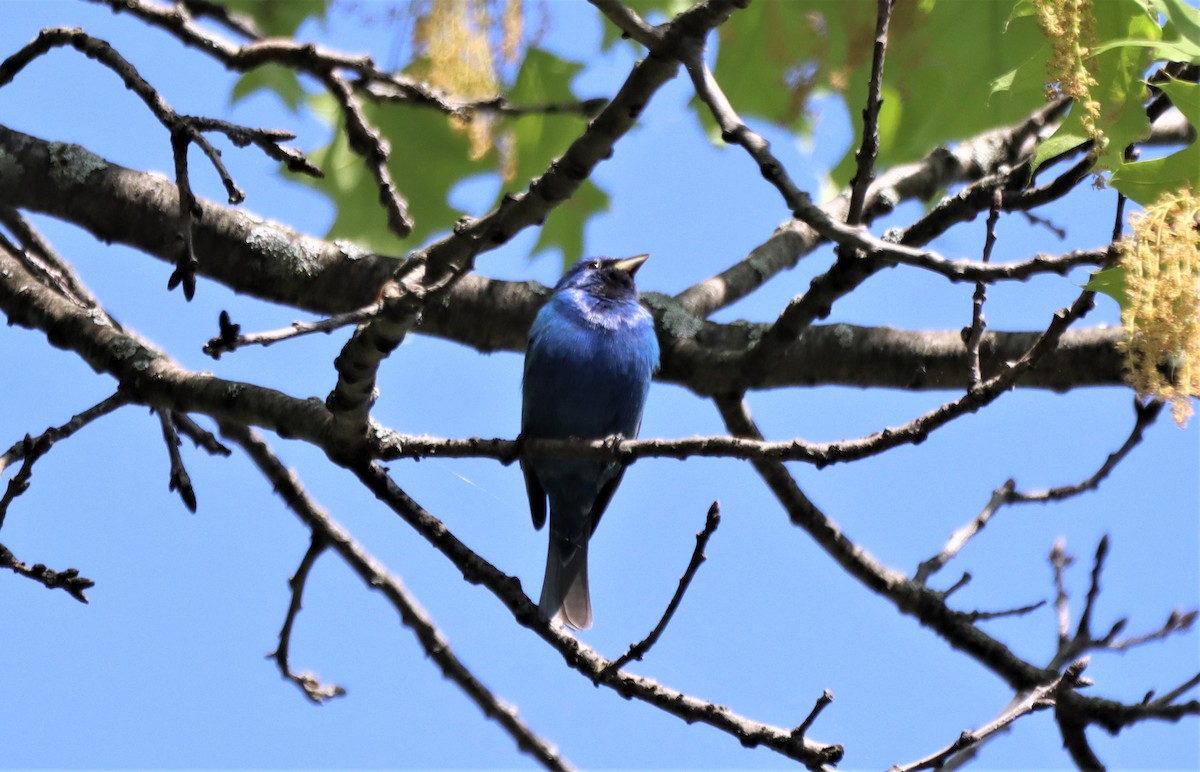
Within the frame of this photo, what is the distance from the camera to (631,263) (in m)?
6.79

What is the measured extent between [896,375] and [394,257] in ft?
6.84

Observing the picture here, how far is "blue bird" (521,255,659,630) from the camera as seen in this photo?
561 centimetres

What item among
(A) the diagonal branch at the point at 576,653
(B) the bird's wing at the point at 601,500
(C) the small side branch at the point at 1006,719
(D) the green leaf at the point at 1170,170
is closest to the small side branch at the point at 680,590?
(A) the diagonal branch at the point at 576,653

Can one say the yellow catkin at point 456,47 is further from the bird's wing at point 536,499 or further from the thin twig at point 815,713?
the bird's wing at point 536,499

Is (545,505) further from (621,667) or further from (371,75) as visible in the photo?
(371,75)

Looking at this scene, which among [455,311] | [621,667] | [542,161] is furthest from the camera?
[455,311]

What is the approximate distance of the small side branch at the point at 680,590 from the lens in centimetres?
310

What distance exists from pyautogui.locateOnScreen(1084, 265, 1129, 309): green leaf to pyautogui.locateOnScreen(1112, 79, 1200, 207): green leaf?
194mm

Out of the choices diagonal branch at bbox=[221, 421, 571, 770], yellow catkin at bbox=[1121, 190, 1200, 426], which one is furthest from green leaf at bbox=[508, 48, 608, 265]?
yellow catkin at bbox=[1121, 190, 1200, 426]

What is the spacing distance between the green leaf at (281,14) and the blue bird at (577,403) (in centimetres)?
196

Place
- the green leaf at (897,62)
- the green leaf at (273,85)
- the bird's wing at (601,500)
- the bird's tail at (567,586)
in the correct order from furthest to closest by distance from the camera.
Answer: the bird's wing at (601,500)
the bird's tail at (567,586)
the green leaf at (273,85)
the green leaf at (897,62)

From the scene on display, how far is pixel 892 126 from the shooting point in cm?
404

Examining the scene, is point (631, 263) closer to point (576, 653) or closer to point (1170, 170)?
point (576, 653)

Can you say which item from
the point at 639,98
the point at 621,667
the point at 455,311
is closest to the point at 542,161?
the point at 455,311
